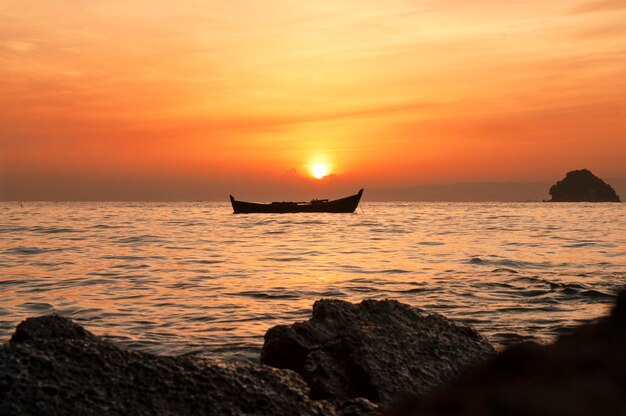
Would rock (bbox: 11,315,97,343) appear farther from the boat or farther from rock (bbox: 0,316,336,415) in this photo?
the boat

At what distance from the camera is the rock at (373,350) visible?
20.1 feet

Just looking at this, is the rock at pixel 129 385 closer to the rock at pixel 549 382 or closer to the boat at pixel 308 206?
the rock at pixel 549 382

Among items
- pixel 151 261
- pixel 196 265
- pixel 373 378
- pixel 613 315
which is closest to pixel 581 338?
pixel 613 315

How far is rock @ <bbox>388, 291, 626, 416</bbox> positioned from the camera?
107 centimetres

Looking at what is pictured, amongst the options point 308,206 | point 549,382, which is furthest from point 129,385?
point 308,206

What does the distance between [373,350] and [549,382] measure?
534 cm

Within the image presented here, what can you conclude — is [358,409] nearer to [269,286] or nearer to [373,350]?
[373,350]

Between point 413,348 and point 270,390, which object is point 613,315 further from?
point 413,348

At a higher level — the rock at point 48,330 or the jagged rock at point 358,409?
the rock at point 48,330

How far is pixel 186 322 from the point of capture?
1311 centimetres

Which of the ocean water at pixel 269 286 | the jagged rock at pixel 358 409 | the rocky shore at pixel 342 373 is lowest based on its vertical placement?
the ocean water at pixel 269 286

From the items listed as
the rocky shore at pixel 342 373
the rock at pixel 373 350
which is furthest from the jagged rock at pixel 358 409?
the rock at pixel 373 350

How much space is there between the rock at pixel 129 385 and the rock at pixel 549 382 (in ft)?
11.0

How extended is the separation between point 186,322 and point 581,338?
1236 centimetres
